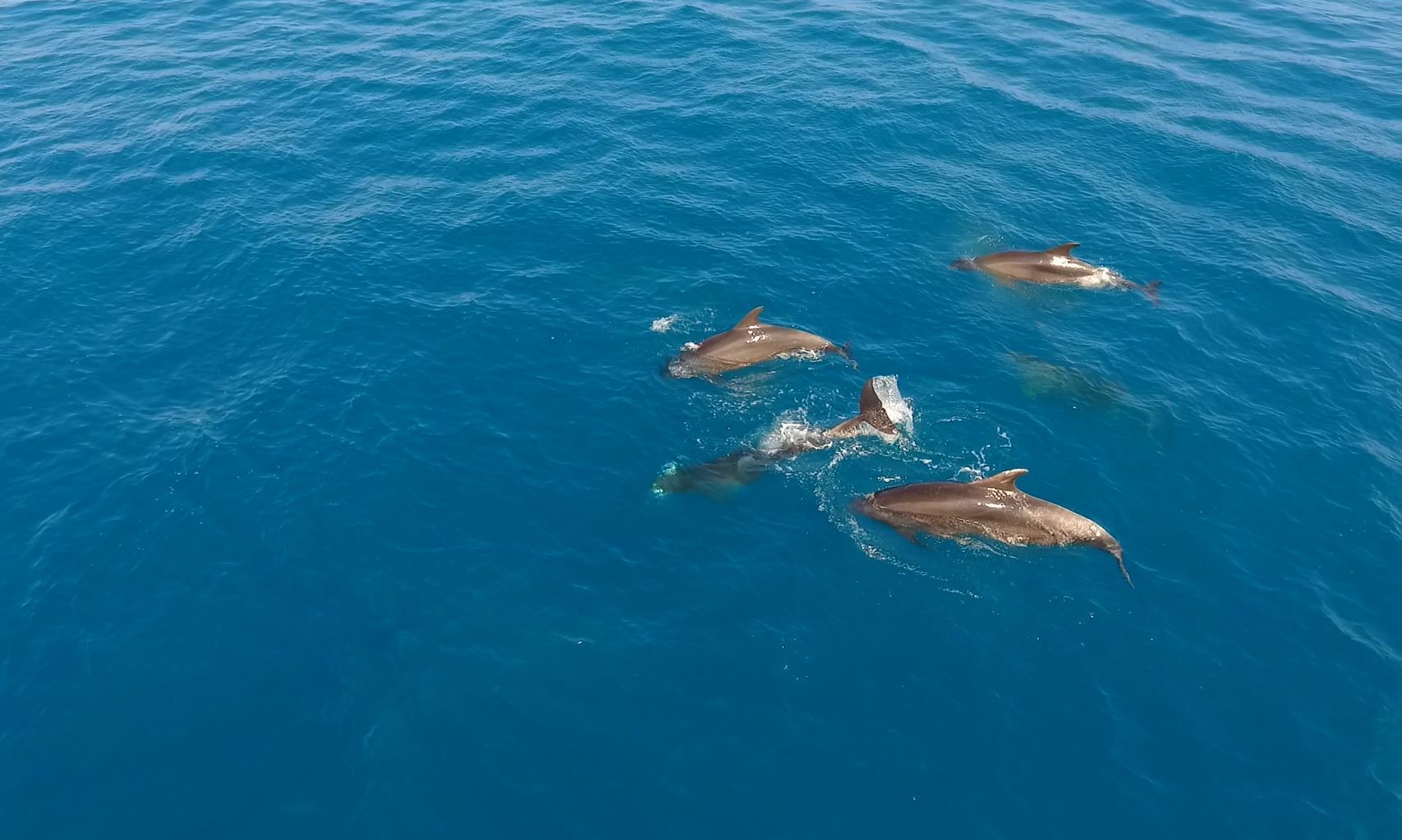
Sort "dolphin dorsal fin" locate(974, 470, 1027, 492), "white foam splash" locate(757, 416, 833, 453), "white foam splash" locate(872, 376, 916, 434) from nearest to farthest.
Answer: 1. "dolphin dorsal fin" locate(974, 470, 1027, 492)
2. "white foam splash" locate(757, 416, 833, 453)
3. "white foam splash" locate(872, 376, 916, 434)

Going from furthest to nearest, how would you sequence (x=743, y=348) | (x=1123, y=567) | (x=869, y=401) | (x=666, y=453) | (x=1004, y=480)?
1. (x=743, y=348)
2. (x=869, y=401)
3. (x=666, y=453)
4. (x=1004, y=480)
5. (x=1123, y=567)

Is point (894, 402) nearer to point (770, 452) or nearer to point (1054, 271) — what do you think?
point (770, 452)

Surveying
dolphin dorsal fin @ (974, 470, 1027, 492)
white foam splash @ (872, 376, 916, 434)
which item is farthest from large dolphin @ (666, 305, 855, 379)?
dolphin dorsal fin @ (974, 470, 1027, 492)

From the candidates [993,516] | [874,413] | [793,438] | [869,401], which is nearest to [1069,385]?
[874,413]

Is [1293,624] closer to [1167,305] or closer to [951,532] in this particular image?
[951,532]

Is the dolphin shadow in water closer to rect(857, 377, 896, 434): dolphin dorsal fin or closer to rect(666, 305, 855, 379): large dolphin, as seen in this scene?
rect(857, 377, 896, 434): dolphin dorsal fin

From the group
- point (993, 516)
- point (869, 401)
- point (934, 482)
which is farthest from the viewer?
point (869, 401)

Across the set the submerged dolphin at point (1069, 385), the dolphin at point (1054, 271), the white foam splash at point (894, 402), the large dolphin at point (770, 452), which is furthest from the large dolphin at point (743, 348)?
the dolphin at point (1054, 271)
